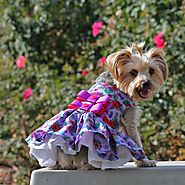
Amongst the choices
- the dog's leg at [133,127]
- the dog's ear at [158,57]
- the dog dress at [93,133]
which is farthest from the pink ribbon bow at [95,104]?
the dog's ear at [158,57]

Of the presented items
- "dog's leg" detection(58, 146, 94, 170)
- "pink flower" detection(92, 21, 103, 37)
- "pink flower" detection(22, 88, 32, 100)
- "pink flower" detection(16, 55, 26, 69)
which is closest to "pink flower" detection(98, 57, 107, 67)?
"pink flower" detection(92, 21, 103, 37)

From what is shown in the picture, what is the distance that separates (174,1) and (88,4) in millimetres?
1302

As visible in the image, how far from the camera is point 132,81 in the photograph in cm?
464

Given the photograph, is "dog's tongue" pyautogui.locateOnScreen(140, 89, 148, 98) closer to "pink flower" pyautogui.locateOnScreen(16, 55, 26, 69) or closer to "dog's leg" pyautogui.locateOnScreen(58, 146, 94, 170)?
"dog's leg" pyautogui.locateOnScreen(58, 146, 94, 170)

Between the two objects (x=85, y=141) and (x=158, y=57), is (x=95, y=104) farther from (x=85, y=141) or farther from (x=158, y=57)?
(x=158, y=57)

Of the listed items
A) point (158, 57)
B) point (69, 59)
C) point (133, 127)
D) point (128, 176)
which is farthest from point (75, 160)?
point (69, 59)

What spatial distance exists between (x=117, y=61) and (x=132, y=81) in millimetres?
173

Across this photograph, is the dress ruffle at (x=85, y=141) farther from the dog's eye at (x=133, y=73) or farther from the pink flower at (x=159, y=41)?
the pink flower at (x=159, y=41)

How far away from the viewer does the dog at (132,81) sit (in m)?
4.57

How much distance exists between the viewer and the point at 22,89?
310 inches

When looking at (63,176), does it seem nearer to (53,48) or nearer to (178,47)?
(178,47)

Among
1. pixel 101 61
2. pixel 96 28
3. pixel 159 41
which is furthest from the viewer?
pixel 96 28

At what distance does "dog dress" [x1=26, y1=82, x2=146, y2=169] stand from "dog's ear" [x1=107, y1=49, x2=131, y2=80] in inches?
5.1

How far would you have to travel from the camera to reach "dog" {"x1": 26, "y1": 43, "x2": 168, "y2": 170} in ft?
15.0
